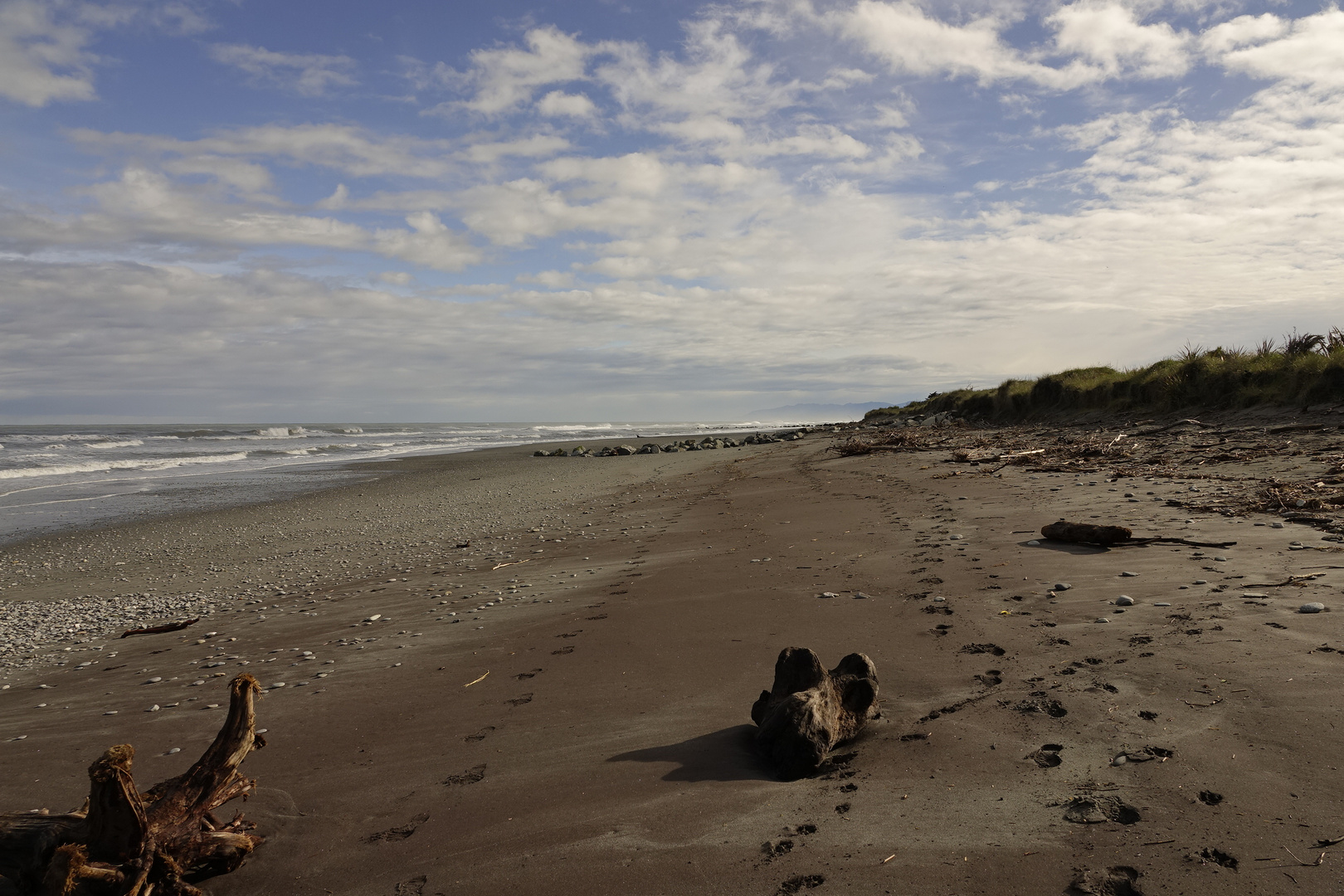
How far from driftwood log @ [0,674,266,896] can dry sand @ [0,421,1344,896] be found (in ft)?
0.71

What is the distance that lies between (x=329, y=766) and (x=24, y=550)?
38.0 ft

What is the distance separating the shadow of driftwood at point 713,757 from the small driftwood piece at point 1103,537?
13.5 feet

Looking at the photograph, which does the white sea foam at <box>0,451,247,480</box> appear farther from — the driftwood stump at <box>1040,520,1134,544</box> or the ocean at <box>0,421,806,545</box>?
the driftwood stump at <box>1040,520,1134,544</box>

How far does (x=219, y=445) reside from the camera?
40.8 meters

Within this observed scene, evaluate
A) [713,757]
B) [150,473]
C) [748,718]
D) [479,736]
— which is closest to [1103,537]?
[748,718]

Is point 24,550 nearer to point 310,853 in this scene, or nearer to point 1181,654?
point 310,853

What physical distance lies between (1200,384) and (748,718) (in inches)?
645

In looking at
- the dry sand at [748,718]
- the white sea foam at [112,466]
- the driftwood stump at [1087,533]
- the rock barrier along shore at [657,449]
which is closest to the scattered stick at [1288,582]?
the dry sand at [748,718]

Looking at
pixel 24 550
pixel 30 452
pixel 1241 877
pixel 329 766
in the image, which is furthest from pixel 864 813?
pixel 30 452

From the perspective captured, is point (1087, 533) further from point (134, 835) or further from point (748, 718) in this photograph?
point (134, 835)

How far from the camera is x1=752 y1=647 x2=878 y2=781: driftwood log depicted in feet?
10.5

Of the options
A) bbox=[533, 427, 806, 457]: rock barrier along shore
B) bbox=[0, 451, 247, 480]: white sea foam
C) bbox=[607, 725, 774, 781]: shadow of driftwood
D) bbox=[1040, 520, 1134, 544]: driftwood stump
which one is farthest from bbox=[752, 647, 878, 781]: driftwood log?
bbox=[0, 451, 247, 480]: white sea foam

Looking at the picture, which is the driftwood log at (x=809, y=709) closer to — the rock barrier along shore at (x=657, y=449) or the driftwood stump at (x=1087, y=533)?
the driftwood stump at (x=1087, y=533)

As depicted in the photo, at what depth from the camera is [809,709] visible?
3234 millimetres
